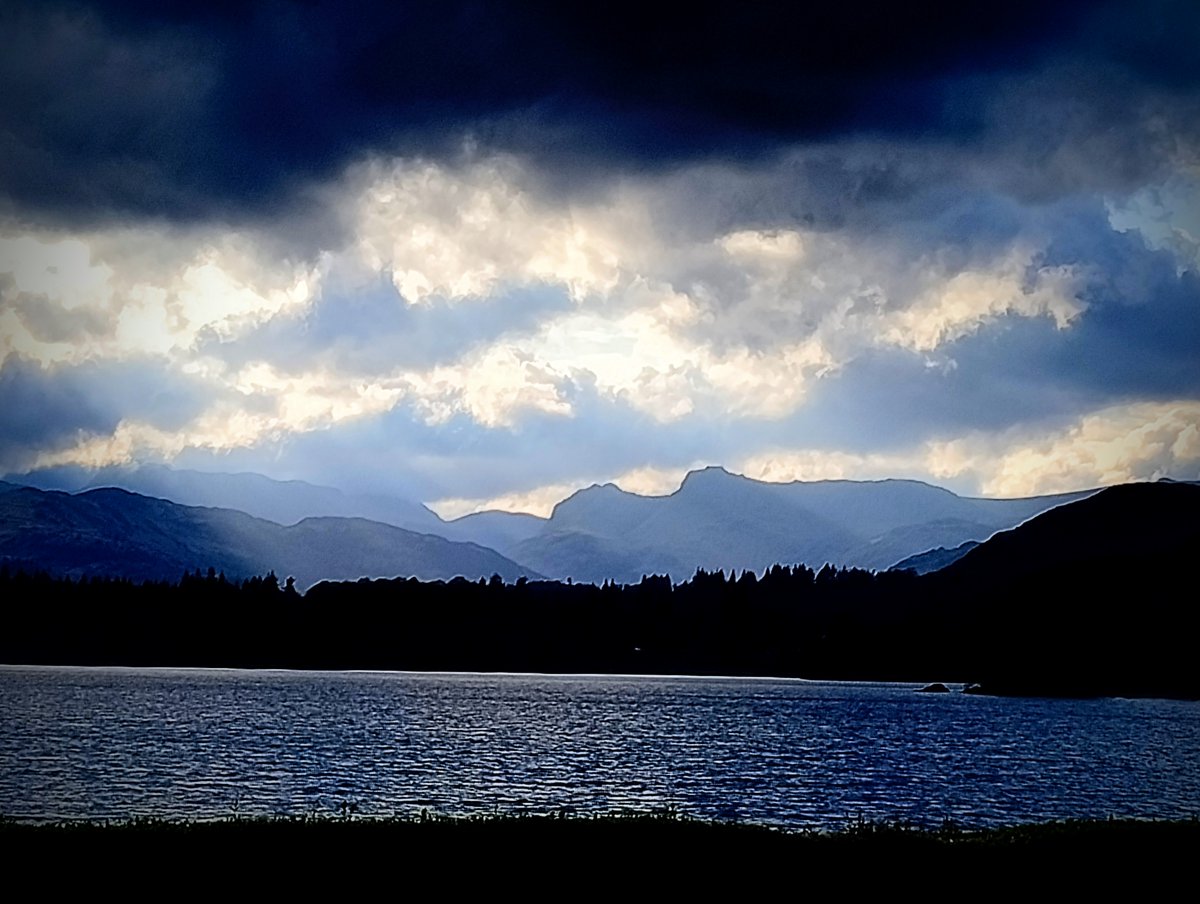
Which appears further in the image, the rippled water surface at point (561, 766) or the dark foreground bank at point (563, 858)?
the rippled water surface at point (561, 766)

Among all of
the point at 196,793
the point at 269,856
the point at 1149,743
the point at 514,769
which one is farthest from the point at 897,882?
the point at 1149,743

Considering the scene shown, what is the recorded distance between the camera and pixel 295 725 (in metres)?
144

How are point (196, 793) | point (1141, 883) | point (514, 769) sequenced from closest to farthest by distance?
point (1141, 883), point (196, 793), point (514, 769)

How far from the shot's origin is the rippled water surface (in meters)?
77.9

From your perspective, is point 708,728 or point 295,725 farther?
point 708,728

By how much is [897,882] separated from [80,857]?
2553 cm

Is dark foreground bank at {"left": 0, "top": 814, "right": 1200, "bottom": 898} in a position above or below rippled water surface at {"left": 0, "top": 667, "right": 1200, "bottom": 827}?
above

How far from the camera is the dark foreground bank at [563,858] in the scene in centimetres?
3594

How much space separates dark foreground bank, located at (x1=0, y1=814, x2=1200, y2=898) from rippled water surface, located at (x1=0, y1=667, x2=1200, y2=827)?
30.4 m

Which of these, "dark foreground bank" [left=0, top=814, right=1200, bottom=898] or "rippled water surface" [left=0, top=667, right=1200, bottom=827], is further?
"rippled water surface" [left=0, top=667, right=1200, bottom=827]

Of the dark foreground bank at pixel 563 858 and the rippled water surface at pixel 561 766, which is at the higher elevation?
the dark foreground bank at pixel 563 858

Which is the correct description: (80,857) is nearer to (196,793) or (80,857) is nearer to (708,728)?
(196,793)

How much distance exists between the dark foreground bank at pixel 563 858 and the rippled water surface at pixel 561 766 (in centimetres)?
3045

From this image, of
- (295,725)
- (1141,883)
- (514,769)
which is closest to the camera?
(1141,883)
